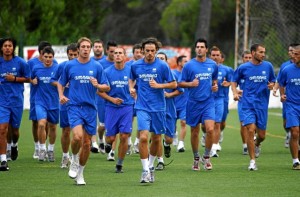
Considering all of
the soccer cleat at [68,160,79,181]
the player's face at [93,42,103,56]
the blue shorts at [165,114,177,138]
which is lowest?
the soccer cleat at [68,160,79,181]

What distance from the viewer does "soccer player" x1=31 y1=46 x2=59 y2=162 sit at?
19438 mm

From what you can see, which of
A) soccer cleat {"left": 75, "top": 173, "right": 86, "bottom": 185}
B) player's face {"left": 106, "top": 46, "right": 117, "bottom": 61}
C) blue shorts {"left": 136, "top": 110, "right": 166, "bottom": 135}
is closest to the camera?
soccer cleat {"left": 75, "top": 173, "right": 86, "bottom": 185}

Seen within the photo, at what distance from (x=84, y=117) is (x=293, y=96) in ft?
15.3

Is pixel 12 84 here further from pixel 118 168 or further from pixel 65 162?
pixel 118 168

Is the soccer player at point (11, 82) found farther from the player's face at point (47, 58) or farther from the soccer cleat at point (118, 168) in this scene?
the soccer cleat at point (118, 168)

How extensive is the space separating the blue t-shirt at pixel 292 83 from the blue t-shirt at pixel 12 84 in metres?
4.94

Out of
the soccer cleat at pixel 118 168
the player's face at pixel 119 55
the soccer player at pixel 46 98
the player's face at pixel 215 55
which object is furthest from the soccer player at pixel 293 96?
the soccer player at pixel 46 98

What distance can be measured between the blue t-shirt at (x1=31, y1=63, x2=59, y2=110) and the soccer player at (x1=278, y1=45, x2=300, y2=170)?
179 inches

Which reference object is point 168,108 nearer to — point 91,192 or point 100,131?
point 100,131

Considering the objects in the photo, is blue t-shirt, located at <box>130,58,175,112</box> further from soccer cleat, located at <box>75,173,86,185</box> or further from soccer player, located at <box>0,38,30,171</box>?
soccer player, located at <box>0,38,30,171</box>

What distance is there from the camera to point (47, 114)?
19547mm

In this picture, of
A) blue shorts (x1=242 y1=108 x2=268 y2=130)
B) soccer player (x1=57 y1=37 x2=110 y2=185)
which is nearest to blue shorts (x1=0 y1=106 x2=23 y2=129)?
soccer player (x1=57 y1=37 x2=110 y2=185)

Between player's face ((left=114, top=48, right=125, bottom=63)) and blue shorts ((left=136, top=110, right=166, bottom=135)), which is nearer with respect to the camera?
blue shorts ((left=136, top=110, right=166, bottom=135))

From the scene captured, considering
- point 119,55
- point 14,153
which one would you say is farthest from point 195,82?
point 14,153
